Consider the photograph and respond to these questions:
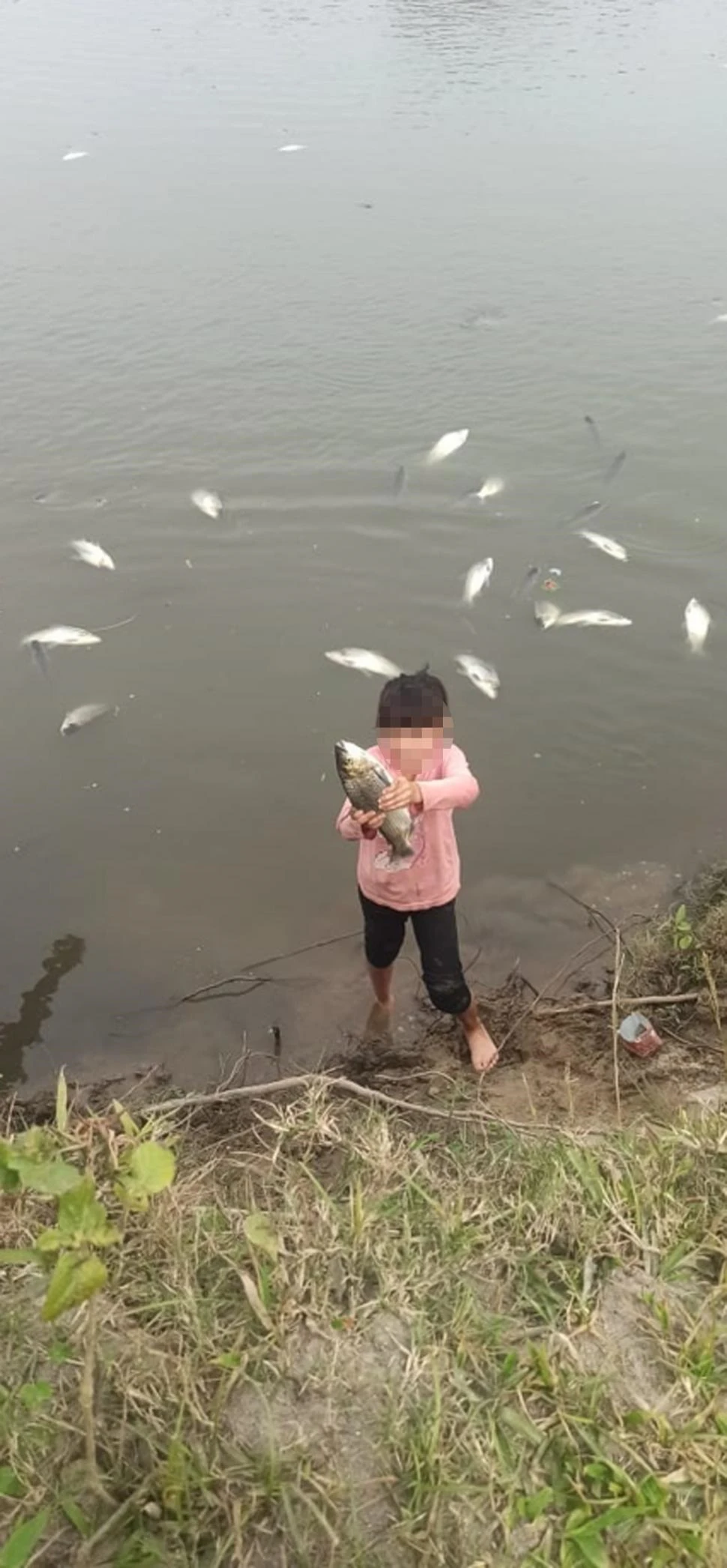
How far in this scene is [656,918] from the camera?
5.24 metres

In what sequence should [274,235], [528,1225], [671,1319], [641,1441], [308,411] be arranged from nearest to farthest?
1. [641,1441]
2. [671,1319]
3. [528,1225]
4. [308,411]
5. [274,235]

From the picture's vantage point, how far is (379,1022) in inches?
194

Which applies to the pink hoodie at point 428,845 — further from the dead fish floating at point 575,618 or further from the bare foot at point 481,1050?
the dead fish floating at point 575,618

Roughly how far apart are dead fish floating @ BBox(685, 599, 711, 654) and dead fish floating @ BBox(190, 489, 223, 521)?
3961mm

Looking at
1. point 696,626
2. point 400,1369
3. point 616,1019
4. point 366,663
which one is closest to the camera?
point 400,1369

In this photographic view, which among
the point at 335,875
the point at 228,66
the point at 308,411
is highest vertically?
the point at 228,66

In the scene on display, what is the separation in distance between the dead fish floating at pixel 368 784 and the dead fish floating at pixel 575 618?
4.23 meters

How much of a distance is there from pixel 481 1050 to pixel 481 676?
10.4ft

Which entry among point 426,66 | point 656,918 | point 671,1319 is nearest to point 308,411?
point 656,918

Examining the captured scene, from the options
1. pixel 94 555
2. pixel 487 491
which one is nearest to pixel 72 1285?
pixel 94 555

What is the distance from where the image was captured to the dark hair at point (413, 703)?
3.47 m

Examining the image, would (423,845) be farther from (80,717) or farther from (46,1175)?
(80,717)

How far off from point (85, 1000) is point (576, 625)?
14.4ft

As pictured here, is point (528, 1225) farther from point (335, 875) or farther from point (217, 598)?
point (217, 598)
